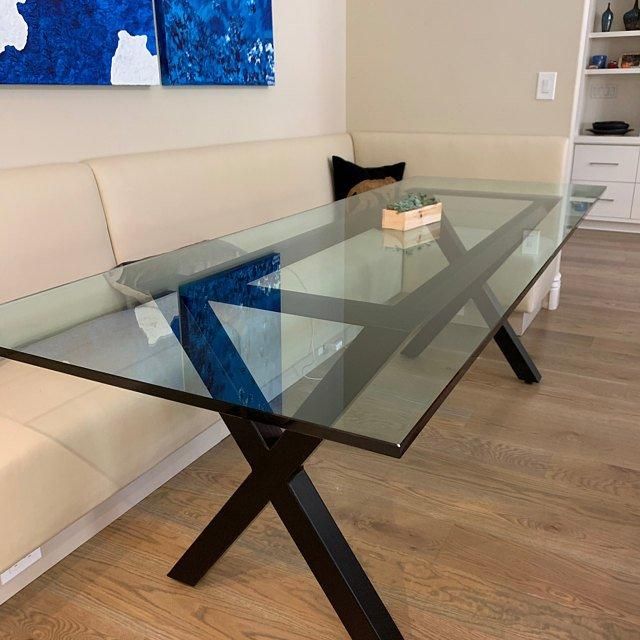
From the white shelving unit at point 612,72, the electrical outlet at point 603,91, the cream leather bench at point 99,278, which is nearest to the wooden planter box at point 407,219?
the cream leather bench at point 99,278

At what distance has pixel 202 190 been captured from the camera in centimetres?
241

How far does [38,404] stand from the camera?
4.61ft

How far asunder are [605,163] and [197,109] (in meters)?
3.59

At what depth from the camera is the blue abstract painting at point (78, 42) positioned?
6.17 feet

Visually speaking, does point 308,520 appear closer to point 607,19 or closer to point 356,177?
point 356,177

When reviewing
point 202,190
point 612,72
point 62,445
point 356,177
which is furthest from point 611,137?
point 62,445

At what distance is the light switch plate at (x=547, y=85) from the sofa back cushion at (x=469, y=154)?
28cm

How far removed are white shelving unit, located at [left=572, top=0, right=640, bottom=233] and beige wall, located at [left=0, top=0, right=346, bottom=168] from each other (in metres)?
2.30

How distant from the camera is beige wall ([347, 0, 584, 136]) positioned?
310cm

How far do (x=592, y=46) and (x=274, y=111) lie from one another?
135 inches

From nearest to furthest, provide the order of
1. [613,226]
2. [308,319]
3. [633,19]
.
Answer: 1. [308,319]
2. [633,19]
3. [613,226]

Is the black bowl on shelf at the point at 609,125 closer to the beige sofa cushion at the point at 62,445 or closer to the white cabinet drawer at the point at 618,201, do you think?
the white cabinet drawer at the point at 618,201

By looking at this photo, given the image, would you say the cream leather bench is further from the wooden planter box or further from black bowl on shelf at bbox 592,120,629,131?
black bowl on shelf at bbox 592,120,629,131

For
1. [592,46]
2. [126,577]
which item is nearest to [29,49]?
[126,577]
